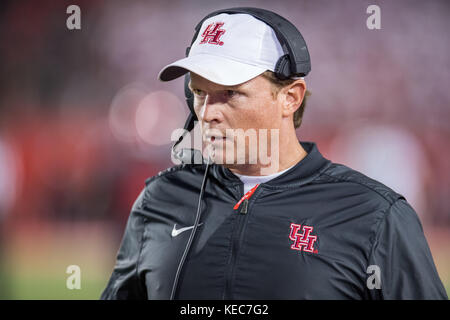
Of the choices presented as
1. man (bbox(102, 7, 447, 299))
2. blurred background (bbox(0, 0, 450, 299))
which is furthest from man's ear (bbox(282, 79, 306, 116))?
blurred background (bbox(0, 0, 450, 299))

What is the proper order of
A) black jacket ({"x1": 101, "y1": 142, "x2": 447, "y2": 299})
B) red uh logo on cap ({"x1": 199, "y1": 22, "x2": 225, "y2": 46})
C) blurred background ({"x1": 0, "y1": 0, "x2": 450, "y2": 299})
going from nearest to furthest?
black jacket ({"x1": 101, "y1": 142, "x2": 447, "y2": 299}), red uh logo on cap ({"x1": 199, "y1": 22, "x2": 225, "y2": 46}), blurred background ({"x1": 0, "y1": 0, "x2": 450, "y2": 299})

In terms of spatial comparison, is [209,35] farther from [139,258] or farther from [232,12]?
[139,258]

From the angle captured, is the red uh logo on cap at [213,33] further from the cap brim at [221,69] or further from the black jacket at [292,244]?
the black jacket at [292,244]

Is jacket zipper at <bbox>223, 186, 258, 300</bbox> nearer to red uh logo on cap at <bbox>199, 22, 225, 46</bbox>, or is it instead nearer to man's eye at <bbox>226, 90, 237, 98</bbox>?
man's eye at <bbox>226, 90, 237, 98</bbox>

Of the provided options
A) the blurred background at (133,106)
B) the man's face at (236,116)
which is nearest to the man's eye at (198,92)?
the man's face at (236,116)

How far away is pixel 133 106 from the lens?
410 centimetres

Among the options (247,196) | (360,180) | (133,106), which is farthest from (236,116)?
(133,106)

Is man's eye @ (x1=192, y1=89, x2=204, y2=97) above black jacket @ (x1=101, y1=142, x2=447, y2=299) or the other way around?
above

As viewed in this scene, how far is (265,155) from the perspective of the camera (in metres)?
1.03

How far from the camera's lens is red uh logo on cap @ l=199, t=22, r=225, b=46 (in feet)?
3.31

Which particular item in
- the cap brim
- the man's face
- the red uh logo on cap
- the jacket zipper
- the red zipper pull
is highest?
the red uh logo on cap

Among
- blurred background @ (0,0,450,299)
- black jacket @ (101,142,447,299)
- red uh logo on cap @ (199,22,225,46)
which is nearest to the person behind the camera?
black jacket @ (101,142,447,299)

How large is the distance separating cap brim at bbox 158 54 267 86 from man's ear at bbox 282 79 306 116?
0.27 feet

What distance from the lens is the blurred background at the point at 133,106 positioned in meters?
3.72
